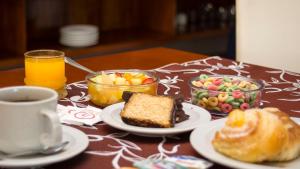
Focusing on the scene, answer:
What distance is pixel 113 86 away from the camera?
119 centimetres

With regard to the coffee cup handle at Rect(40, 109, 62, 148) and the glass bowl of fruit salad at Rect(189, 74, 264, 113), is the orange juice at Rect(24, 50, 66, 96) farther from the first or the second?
the coffee cup handle at Rect(40, 109, 62, 148)

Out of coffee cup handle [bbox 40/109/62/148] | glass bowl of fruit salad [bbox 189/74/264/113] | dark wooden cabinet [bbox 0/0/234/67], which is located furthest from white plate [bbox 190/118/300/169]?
dark wooden cabinet [bbox 0/0/234/67]

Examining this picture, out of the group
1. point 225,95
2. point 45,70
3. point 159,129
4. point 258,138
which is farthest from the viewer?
point 45,70

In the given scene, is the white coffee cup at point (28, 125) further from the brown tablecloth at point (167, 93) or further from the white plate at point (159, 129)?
the white plate at point (159, 129)

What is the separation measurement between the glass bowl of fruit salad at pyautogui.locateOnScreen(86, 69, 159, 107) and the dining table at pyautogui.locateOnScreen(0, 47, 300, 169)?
0.16ft

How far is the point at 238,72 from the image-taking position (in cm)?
159

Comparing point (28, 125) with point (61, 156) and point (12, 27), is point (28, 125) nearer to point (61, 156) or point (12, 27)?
point (61, 156)

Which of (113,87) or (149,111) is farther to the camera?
(113,87)

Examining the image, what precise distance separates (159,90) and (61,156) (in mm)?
547

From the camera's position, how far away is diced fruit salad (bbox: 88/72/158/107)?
3.91 feet

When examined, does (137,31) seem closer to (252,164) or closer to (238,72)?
(238,72)

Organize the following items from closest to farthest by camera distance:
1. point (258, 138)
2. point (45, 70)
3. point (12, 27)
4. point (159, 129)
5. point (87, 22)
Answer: point (258, 138) < point (159, 129) < point (45, 70) < point (12, 27) < point (87, 22)

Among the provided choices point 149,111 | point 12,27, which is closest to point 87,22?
point 12,27

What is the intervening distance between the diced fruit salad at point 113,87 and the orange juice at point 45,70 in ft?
0.28
